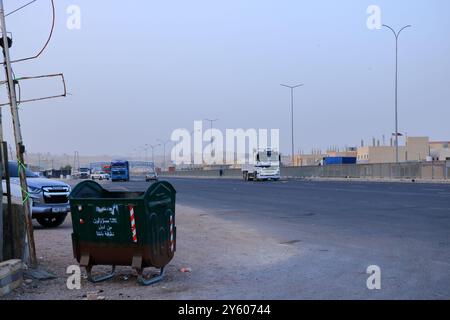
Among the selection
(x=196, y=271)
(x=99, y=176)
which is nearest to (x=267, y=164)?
(x=99, y=176)

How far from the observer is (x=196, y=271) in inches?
392

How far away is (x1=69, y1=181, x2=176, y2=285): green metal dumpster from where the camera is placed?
8.64m

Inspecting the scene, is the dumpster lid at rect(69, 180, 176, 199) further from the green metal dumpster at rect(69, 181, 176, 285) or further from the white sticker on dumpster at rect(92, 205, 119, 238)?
the white sticker on dumpster at rect(92, 205, 119, 238)

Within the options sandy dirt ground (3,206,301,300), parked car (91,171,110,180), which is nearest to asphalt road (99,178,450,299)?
sandy dirt ground (3,206,301,300)

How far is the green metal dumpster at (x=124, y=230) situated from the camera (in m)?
8.64

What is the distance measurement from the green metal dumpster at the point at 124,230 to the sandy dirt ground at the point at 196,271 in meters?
0.35

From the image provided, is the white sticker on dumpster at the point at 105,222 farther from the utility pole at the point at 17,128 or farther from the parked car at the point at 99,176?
the parked car at the point at 99,176

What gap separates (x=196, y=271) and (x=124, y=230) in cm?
176

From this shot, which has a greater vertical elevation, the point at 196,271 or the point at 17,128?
the point at 17,128

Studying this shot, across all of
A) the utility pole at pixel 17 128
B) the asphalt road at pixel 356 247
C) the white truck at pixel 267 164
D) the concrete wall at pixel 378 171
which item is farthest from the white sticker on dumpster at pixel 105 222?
the white truck at pixel 267 164

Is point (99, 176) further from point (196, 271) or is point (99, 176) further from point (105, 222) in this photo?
point (105, 222)

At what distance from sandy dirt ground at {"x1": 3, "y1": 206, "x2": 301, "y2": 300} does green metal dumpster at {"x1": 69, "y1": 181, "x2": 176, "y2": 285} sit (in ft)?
1.15
